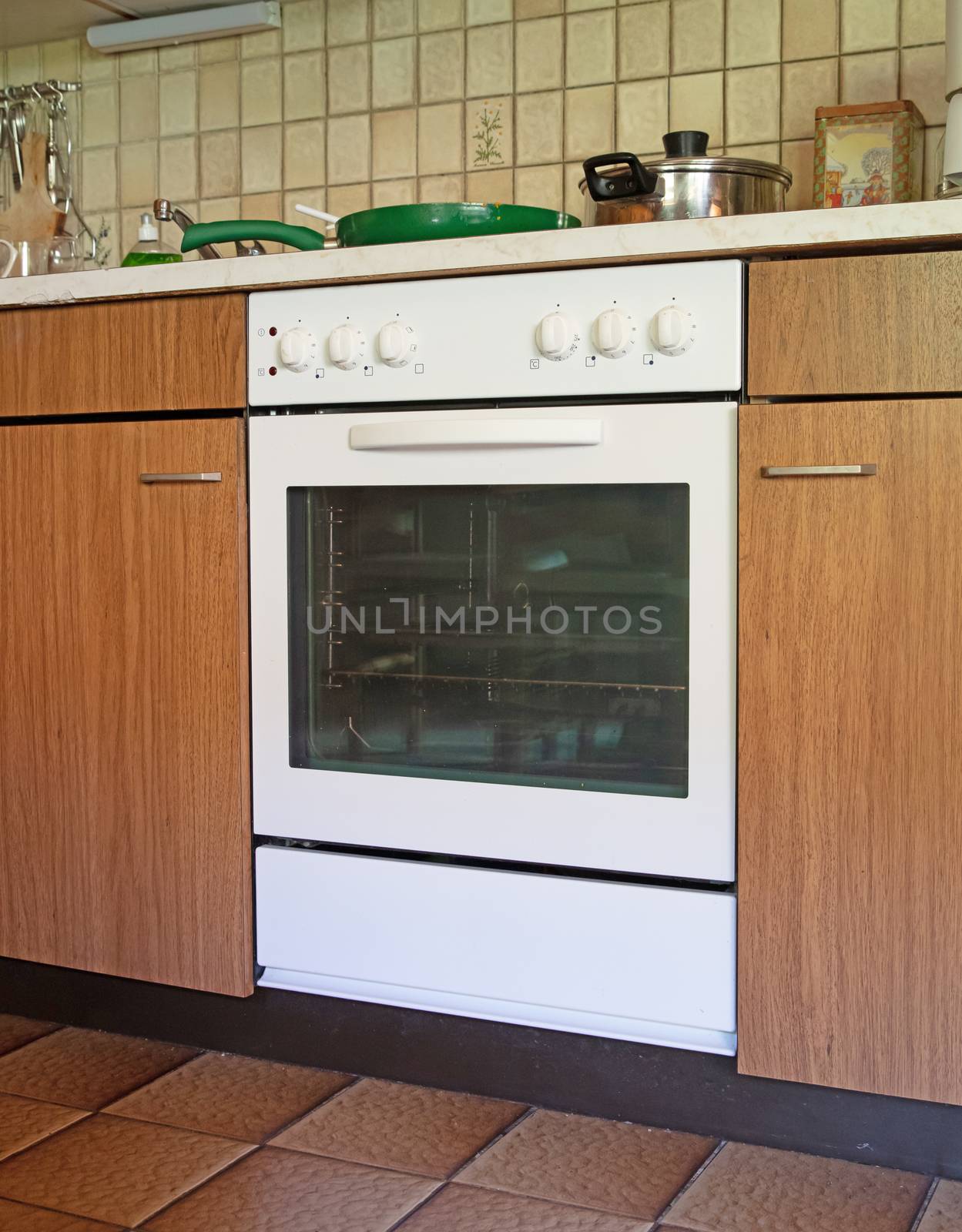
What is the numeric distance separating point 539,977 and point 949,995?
0.43 metres

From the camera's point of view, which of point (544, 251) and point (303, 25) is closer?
point (544, 251)

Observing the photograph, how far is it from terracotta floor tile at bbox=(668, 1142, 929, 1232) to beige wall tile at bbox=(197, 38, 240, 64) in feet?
6.10

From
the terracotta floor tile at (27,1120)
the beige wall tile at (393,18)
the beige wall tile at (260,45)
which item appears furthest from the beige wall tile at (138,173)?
the terracotta floor tile at (27,1120)

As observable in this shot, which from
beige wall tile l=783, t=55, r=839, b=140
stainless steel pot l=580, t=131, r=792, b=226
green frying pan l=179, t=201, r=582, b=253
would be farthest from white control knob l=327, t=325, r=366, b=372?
beige wall tile l=783, t=55, r=839, b=140

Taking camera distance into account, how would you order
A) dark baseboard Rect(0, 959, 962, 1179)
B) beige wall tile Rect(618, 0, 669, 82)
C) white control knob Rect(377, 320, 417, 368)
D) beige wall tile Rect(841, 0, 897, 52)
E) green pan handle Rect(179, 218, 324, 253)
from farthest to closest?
beige wall tile Rect(618, 0, 669, 82) → beige wall tile Rect(841, 0, 897, 52) → green pan handle Rect(179, 218, 324, 253) → white control knob Rect(377, 320, 417, 368) → dark baseboard Rect(0, 959, 962, 1179)

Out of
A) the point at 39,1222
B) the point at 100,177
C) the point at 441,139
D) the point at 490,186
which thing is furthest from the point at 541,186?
the point at 39,1222

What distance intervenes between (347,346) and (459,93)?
0.76 metres

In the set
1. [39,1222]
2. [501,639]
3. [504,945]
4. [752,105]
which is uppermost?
[752,105]

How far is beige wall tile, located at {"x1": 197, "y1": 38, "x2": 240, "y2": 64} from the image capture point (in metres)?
2.11

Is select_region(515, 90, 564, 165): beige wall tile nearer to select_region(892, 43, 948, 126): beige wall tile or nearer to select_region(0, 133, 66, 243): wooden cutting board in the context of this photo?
select_region(892, 43, 948, 126): beige wall tile

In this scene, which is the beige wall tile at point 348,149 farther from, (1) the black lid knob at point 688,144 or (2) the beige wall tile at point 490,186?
(1) the black lid knob at point 688,144

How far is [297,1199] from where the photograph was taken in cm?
126

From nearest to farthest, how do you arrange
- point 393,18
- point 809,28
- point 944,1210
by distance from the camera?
1. point 944,1210
2. point 809,28
3. point 393,18

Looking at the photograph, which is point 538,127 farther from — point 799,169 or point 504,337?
point 504,337
